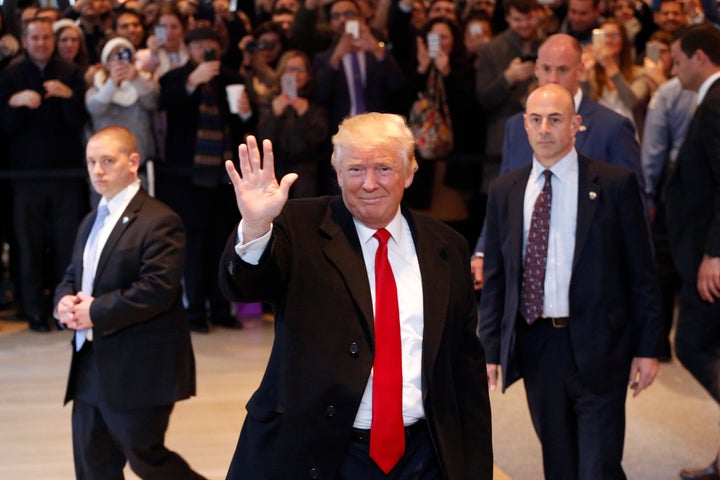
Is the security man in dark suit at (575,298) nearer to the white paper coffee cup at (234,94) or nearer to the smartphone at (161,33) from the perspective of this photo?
the white paper coffee cup at (234,94)

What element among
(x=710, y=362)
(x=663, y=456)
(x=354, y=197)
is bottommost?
(x=663, y=456)

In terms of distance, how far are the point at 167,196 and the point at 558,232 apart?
4.27 metres

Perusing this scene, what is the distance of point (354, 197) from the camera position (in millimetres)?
3037

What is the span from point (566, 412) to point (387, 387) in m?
1.59

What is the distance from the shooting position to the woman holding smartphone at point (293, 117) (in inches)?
308

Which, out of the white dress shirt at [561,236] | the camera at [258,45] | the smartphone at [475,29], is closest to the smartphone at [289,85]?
the camera at [258,45]

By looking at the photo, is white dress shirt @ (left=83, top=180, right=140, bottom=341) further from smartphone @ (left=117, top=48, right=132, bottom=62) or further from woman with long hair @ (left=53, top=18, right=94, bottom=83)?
woman with long hair @ (left=53, top=18, right=94, bottom=83)

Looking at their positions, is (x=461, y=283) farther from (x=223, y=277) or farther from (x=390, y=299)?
(x=223, y=277)

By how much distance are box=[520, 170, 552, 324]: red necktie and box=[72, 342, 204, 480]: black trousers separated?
1.46 meters

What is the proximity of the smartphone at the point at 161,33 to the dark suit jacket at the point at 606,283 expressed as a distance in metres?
4.39

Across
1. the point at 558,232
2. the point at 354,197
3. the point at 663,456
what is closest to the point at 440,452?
the point at 354,197

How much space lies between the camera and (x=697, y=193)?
16.9ft

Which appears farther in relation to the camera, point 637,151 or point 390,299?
point 637,151

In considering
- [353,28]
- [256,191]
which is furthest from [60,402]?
[256,191]
